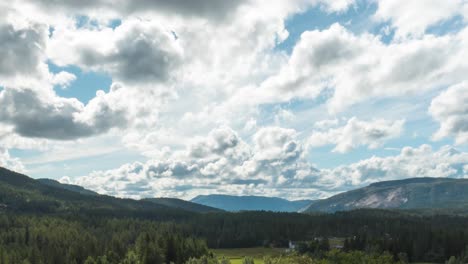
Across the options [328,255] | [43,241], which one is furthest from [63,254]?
[328,255]

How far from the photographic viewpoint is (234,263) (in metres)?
186

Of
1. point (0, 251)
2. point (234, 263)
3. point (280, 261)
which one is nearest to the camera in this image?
point (280, 261)

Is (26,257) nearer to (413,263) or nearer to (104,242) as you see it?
(104,242)

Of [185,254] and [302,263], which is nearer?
[302,263]

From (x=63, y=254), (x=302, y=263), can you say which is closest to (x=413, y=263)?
(x=302, y=263)

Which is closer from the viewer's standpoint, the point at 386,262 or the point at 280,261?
the point at 280,261

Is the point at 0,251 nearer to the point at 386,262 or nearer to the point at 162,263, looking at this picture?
the point at 162,263

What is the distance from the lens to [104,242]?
18850cm

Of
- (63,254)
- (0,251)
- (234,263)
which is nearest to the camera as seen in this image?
(0,251)

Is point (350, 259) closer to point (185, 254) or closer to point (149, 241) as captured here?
point (185, 254)

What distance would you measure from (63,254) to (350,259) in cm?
Result: 11133

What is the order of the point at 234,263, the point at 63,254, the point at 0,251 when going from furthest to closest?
the point at 234,263 → the point at 63,254 → the point at 0,251

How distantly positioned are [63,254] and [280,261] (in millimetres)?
86140

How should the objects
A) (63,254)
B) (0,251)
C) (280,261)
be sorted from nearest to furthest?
(280,261) → (0,251) → (63,254)
